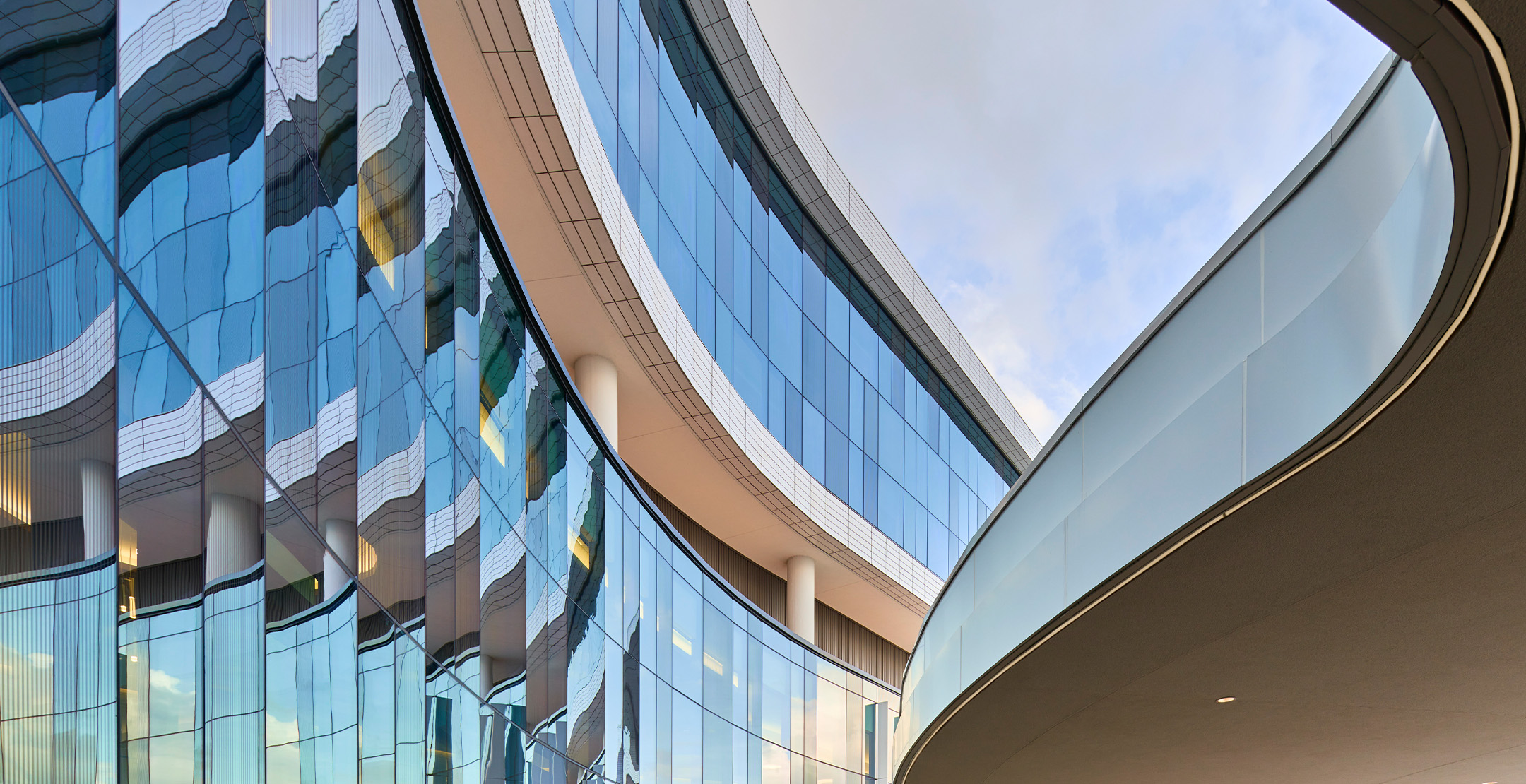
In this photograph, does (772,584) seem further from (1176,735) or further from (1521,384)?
(1521,384)

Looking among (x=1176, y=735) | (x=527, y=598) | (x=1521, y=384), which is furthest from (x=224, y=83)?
(x=1176, y=735)

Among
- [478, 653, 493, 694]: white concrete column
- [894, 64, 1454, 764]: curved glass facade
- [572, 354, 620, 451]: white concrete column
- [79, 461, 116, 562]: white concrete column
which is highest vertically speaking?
[572, 354, 620, 451]: white concrete column

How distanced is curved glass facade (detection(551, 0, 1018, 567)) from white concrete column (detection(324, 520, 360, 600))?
13034 mm

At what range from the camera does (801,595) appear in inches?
1426

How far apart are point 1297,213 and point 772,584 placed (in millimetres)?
31540

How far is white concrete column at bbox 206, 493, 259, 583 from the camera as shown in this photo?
7.30 meters

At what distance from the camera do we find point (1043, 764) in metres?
17.2

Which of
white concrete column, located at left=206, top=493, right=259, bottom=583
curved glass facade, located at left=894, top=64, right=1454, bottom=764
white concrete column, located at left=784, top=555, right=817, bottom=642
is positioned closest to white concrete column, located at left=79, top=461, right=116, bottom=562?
white concrete column, located at left=206, top=493, right=259, bottom=583

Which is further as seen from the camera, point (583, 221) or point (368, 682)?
point (583, 221)

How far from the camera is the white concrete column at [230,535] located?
730 centimetres

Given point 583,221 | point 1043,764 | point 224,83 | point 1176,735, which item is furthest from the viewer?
point 583,221

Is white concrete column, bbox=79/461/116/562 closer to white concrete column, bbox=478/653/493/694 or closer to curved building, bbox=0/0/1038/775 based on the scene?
curved building, bbox=0/0/1038/775

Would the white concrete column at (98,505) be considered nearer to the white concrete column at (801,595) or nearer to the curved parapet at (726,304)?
the curved parapet at (726,304)

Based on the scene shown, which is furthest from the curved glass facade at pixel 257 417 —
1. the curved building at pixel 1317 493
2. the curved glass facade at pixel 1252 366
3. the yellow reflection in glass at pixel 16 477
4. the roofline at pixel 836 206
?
the roofline at pixel 836 206
